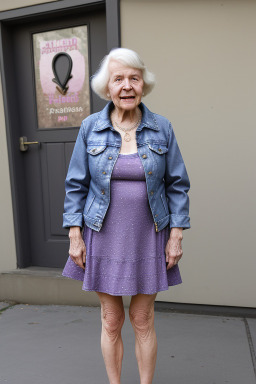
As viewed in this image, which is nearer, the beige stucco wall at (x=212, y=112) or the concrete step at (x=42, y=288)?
the beige stucco wall at (x=212, y=112)

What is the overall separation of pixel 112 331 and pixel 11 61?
2.81m

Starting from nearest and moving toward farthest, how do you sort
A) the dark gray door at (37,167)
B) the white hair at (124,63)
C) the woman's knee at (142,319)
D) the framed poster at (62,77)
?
the white hair at (124,63)
the woman's knee at (142,319)
the framed poster at (62,77)
the dark gray door at (37,167)

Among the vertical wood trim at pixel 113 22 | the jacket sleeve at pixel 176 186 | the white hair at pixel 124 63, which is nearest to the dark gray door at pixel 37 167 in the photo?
the vertical wood trim at pixel 113 22

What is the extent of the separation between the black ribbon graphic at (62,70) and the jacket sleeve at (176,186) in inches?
77.3

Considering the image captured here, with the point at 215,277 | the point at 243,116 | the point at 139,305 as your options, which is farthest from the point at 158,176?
the point at 215,277

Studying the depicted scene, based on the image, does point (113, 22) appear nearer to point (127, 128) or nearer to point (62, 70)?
point (62, 70)

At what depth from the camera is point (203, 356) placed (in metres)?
2.63

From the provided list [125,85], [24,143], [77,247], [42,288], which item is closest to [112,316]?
[77,247]

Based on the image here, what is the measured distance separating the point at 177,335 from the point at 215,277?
0.61 metres

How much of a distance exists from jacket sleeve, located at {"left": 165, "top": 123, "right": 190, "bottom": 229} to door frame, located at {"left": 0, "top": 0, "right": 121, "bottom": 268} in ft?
5.30

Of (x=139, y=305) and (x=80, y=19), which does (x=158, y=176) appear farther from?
(x=80, y=19)

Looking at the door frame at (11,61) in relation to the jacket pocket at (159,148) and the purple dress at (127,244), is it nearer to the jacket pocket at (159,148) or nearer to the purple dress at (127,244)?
the jacket pocket at (159,148)

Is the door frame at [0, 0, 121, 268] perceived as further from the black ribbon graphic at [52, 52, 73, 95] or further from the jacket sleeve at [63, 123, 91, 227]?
the jacket sleeve at [63, 123, 91, 227]

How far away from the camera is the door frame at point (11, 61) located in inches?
124
